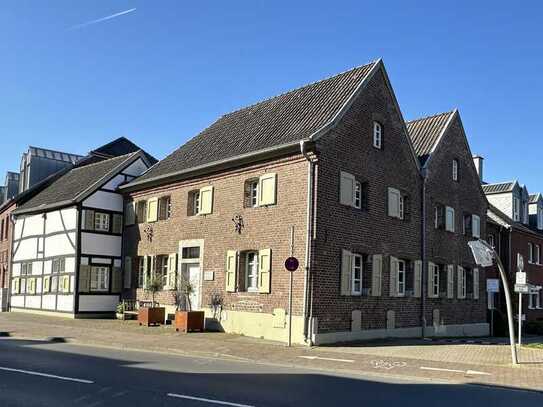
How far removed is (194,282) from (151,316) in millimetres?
2047

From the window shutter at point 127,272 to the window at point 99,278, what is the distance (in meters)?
0.89

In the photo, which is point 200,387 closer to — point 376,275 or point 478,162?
point 376,275

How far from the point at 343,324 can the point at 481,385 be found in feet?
25.6

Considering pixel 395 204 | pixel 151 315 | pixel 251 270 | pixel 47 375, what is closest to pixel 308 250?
pixel 251 270

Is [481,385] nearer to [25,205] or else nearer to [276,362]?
[276,362]

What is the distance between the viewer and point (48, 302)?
2866 centimetres

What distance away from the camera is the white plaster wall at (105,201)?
27381 mm

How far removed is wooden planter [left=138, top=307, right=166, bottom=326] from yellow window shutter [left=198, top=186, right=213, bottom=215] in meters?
4.07

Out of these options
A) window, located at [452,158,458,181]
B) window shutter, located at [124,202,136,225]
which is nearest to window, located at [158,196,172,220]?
window shutter, located at [124,202,136,225]

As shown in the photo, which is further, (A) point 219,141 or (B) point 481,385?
(A) point 219,141

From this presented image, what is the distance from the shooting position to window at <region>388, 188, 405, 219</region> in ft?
72.3

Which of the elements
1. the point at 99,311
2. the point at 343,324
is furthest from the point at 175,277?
the point at 343,324

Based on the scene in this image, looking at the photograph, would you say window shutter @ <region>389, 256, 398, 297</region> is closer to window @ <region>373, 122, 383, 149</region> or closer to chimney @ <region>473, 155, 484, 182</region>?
window @ <region>373, 122, 383, 149</region>

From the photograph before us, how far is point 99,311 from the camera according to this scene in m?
27.2
